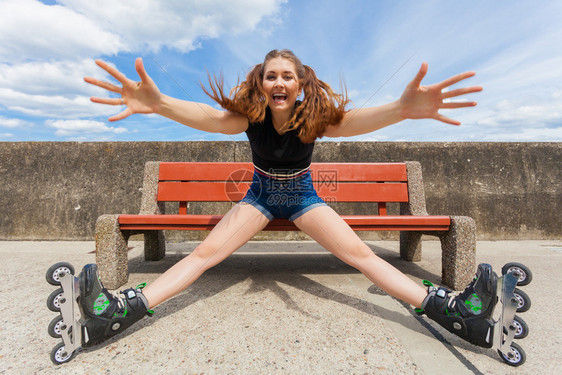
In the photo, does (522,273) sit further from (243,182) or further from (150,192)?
(150,192)

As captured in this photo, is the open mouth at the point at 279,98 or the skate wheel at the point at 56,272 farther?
the open mouth at the point at 279,98

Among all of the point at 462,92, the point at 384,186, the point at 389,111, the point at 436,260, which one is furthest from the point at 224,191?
the point at 436,260

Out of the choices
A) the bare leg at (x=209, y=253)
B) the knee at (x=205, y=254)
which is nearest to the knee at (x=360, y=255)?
the bare leg at (x=209, y=253)

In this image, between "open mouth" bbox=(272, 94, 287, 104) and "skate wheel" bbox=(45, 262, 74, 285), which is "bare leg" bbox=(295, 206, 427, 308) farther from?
"skate wheel" bbox=(45, 262, 74, 285)

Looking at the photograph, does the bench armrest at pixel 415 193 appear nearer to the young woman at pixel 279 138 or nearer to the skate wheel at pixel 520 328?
the young woman at pixel 279 138

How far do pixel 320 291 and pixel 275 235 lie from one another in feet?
6.68

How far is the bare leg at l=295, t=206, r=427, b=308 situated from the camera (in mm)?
1685

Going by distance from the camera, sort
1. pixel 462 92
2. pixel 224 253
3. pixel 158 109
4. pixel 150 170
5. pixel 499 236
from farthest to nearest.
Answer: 1. pixel 499 236
2. pixel 150 170
3. pixel 224 253
4. pixel 158 109
5. pixel 462 92

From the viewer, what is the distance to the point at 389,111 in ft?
5.70

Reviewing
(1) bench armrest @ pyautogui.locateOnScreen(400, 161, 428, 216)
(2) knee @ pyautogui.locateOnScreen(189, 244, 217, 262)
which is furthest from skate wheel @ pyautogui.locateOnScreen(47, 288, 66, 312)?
(1) bench armrest @ pyautogui.locateOnScreen(400, 161, 428, 216)

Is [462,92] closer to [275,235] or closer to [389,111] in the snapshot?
[389,111]

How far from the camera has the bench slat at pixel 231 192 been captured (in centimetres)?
301

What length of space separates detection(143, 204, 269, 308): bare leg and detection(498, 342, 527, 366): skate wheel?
1.52 meters

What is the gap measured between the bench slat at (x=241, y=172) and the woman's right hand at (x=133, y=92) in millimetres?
1442
